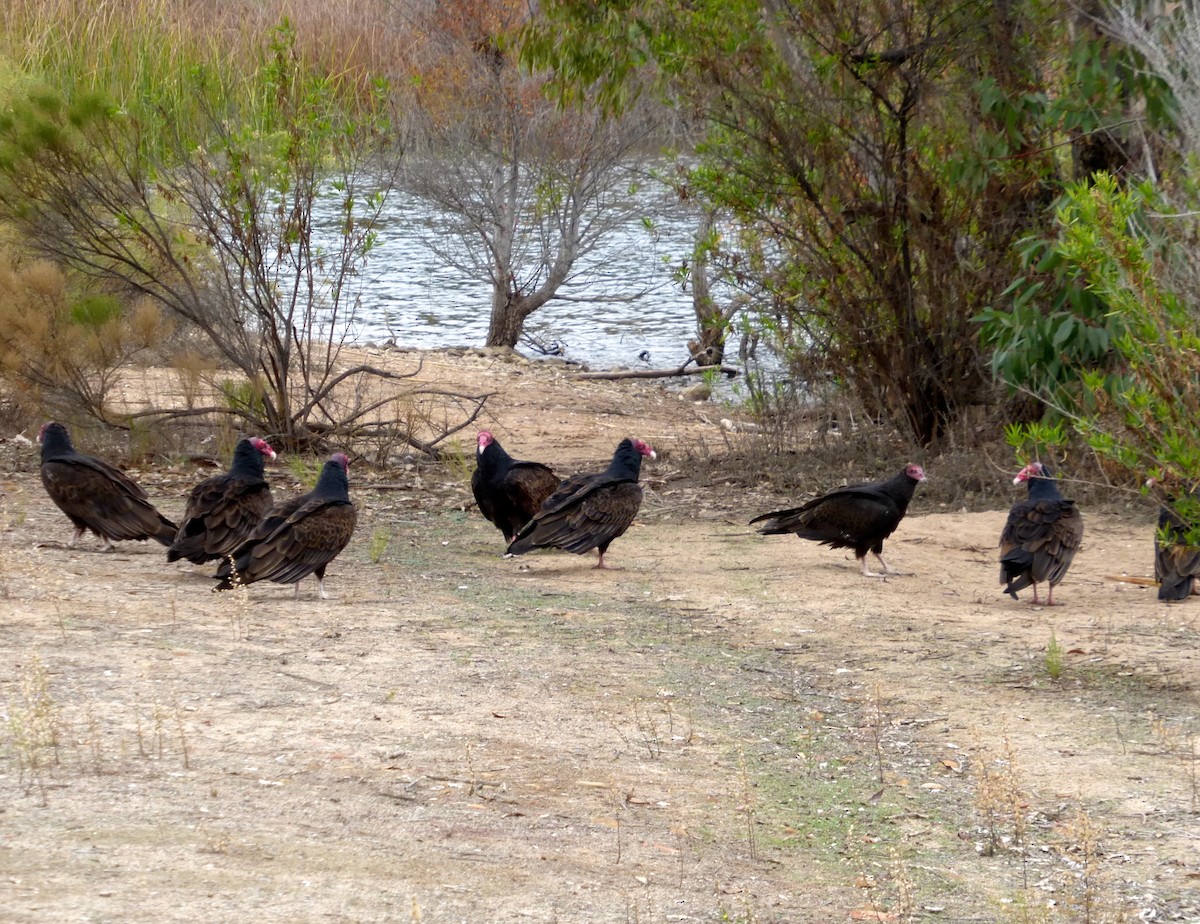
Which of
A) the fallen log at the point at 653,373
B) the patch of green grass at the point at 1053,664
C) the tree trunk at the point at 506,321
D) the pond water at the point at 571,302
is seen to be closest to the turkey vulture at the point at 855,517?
the patch of green grass at the point at 1053,664

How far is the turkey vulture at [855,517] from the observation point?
8.00m

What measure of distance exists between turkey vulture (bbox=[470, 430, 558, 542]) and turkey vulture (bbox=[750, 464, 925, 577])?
1.30m

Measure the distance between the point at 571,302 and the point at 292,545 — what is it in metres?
15.4

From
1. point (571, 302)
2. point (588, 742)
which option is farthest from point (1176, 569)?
point (571, 302)

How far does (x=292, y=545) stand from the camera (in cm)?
686

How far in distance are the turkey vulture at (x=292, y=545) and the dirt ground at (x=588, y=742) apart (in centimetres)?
17

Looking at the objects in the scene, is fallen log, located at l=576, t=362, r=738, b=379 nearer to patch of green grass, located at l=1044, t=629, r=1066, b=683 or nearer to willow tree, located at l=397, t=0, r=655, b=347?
willow tree, located at l=397, t=0, r=655, b=347

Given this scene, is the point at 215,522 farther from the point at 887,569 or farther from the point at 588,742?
the point at 887,569

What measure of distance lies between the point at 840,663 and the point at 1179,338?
1.96 meters

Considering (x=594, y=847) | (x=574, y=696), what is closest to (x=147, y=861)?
(x=594, y=847)

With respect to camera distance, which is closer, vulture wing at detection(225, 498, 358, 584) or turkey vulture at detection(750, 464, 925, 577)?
vulture wing at detection(225, 498, 358, 584)

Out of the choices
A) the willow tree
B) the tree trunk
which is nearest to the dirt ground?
the willow tree

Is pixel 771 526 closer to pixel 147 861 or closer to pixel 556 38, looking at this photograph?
pixel 556 38

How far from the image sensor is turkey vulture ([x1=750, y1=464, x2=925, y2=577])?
26.2 ft
